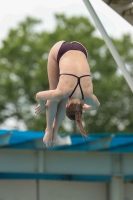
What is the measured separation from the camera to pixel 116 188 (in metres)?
21.4

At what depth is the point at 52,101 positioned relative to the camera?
11227 millimetres

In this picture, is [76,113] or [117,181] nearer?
[76,113]

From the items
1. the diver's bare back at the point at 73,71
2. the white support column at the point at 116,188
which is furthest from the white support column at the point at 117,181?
the diver's bare back at the point at 73,71

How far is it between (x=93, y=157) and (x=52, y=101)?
10.3 meters

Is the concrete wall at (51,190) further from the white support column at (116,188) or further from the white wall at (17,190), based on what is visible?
the white support column at (116,188)

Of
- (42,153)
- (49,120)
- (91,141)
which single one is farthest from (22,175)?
(49,120)

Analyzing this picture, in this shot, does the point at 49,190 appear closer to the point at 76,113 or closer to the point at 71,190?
the point at 71,190

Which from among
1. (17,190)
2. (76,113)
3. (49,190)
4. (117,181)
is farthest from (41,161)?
(76,113)

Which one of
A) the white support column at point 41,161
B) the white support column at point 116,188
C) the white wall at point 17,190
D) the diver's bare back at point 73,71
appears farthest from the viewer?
the white support column at point 116,188

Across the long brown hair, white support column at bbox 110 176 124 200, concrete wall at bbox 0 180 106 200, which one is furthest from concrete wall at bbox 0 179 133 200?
the long brown hair

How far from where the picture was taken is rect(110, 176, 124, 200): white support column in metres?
21.3

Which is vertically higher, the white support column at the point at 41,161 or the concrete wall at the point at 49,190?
the white support column at the point at 41,161

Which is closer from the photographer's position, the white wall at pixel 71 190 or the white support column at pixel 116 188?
the white wall at pixel 71 190

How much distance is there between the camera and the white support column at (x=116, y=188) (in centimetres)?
2133
